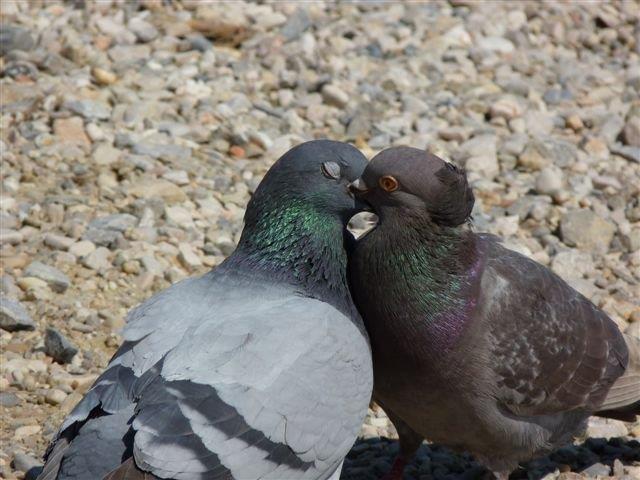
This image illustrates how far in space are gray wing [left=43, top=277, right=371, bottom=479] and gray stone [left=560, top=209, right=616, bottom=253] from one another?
3.49 meters

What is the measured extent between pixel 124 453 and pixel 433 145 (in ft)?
16.9

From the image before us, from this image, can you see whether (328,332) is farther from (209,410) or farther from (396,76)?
(396,76)

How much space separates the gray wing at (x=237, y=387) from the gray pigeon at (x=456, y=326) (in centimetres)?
28

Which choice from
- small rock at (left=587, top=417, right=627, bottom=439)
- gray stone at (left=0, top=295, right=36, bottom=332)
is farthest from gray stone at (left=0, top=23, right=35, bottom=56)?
small rock at (left=587, top=417, right=627, bottom=439)

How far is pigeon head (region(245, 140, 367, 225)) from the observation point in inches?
221

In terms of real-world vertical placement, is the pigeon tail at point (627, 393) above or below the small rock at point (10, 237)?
above

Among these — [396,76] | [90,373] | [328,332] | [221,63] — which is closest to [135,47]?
[221,63]

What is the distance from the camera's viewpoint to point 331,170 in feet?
18.4

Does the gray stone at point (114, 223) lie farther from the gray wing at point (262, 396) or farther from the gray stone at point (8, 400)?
the gray wing at point (262, 396)

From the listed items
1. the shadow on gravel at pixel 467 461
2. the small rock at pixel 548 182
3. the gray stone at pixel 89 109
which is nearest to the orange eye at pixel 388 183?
the shadow on gravel at pixel 467 461

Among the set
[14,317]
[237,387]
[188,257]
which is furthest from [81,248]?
[237,387]

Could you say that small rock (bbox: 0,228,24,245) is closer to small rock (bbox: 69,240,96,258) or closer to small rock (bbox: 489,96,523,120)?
small rock (bbox: 69,240,96,258)

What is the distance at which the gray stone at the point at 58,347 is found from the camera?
664cm

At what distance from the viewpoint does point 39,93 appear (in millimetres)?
8898
